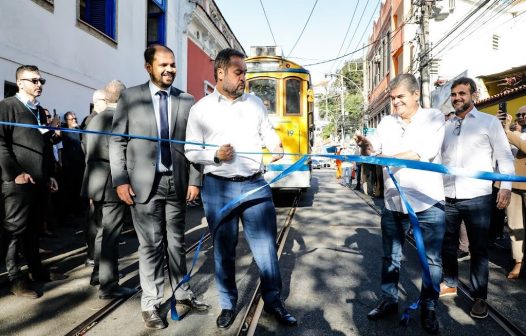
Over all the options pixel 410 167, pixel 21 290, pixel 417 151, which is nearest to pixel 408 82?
pixel 417 151

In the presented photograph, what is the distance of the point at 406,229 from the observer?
3182 millimetres

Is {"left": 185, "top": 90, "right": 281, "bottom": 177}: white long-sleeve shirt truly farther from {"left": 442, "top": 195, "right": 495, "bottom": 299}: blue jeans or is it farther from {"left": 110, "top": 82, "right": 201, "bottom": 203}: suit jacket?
{"left": 442, "top": 195, "right": 495, "bottom": 299}: blue jeans

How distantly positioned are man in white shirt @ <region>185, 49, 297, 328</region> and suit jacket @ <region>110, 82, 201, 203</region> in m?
0.19

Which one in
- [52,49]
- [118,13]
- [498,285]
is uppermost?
[118,13]

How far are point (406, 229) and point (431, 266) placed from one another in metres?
0.33

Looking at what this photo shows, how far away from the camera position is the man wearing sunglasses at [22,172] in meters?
3.59

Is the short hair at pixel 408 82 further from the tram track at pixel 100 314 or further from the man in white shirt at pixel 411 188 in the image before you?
the tram track at pixel 100 314

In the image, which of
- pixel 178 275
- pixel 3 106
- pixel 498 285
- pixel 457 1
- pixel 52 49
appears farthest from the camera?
pixel 457 1

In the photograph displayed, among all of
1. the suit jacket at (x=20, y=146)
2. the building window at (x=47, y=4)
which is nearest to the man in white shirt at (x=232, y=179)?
the suit jacket at (x=20, y=146)

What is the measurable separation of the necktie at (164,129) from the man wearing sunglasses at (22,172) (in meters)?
1.47

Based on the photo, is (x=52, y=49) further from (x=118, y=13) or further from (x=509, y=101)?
(x=509, y=101)

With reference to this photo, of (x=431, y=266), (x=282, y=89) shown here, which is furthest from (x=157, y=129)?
(x=282, y=89)

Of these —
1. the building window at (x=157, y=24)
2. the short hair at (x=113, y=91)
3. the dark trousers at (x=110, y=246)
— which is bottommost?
the dark trousers at (x=110, y=246)

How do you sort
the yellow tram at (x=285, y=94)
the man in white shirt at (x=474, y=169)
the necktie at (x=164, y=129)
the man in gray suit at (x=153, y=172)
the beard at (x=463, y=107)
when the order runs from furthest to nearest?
the yellow tram at (x=285, y=94) < the beard at (x=463, y=107) < the man in white shirt at (x=474, y=169) < the necktie at (x=164, y=129) < the man in gray suit at (x=153, y=172)
